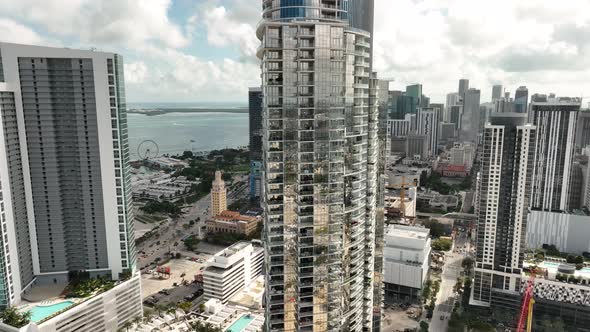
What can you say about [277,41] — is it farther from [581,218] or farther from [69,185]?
[581,218]

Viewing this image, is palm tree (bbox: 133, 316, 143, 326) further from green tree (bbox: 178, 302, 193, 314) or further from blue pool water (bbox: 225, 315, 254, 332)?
blue pool water (bbox: 225, 315, 254, 332)

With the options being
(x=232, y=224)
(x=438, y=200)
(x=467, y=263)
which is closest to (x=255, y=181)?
(x=232, y=224)

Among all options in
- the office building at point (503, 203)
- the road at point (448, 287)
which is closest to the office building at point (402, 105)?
the road at point (448, 287)

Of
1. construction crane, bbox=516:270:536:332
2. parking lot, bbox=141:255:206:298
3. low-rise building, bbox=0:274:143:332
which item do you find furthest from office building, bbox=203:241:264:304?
construction crane, bbox=516:270:536:332

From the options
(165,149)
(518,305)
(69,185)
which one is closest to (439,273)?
(518,305)

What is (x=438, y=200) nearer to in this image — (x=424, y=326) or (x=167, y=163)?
(x=424, y=326)

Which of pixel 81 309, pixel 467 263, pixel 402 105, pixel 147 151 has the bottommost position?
pixel 467 263

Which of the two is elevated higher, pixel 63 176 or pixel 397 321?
pixel 63 176
